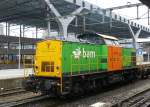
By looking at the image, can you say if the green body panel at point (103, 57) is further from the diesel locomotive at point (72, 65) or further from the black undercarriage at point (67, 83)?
the black undercarriage at point (67, 83)

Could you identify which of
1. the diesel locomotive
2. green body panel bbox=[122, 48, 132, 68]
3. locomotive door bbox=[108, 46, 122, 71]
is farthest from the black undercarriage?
green body panel bbox=[122, 48, 132, 68]

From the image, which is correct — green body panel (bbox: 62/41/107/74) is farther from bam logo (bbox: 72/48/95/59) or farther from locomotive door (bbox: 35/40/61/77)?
locomotive door (bbox: 35/40/61/77)

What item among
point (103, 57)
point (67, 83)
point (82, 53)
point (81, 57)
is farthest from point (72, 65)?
point (103, 57)

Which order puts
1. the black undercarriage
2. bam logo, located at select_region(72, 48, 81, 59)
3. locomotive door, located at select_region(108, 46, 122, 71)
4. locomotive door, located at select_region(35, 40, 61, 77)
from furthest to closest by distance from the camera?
locomotive door, located at select_region(108, 46, 122, 71)
bam logo, located at select_region(72, 48, 81, 59)
locomotive door, located at select_region(35, 40, 61, 77)
the black undercarriage

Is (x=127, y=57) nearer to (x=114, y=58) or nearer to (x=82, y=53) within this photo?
(x=114, y=58)

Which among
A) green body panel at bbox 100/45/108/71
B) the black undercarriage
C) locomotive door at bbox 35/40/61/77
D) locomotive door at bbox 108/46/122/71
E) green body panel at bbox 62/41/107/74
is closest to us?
the black undercarriage

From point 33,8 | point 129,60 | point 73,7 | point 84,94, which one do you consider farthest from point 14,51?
point 84,94

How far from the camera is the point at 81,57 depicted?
12.7 meters

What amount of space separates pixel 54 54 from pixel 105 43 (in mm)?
3771

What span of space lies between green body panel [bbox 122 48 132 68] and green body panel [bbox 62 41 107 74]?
118 inches

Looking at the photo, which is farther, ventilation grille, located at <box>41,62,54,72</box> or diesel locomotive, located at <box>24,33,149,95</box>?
ventilation grille, located at <box>41,62,54,72</box>

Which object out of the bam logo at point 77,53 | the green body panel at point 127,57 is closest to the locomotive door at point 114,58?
the green body panel at point 127,57

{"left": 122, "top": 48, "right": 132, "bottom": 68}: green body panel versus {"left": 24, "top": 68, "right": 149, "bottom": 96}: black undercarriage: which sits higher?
{"left": 122, "top": 48, "right": 132, "bottom": 68}: green body panel

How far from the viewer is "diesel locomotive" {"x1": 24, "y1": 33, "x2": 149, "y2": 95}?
11.3m
